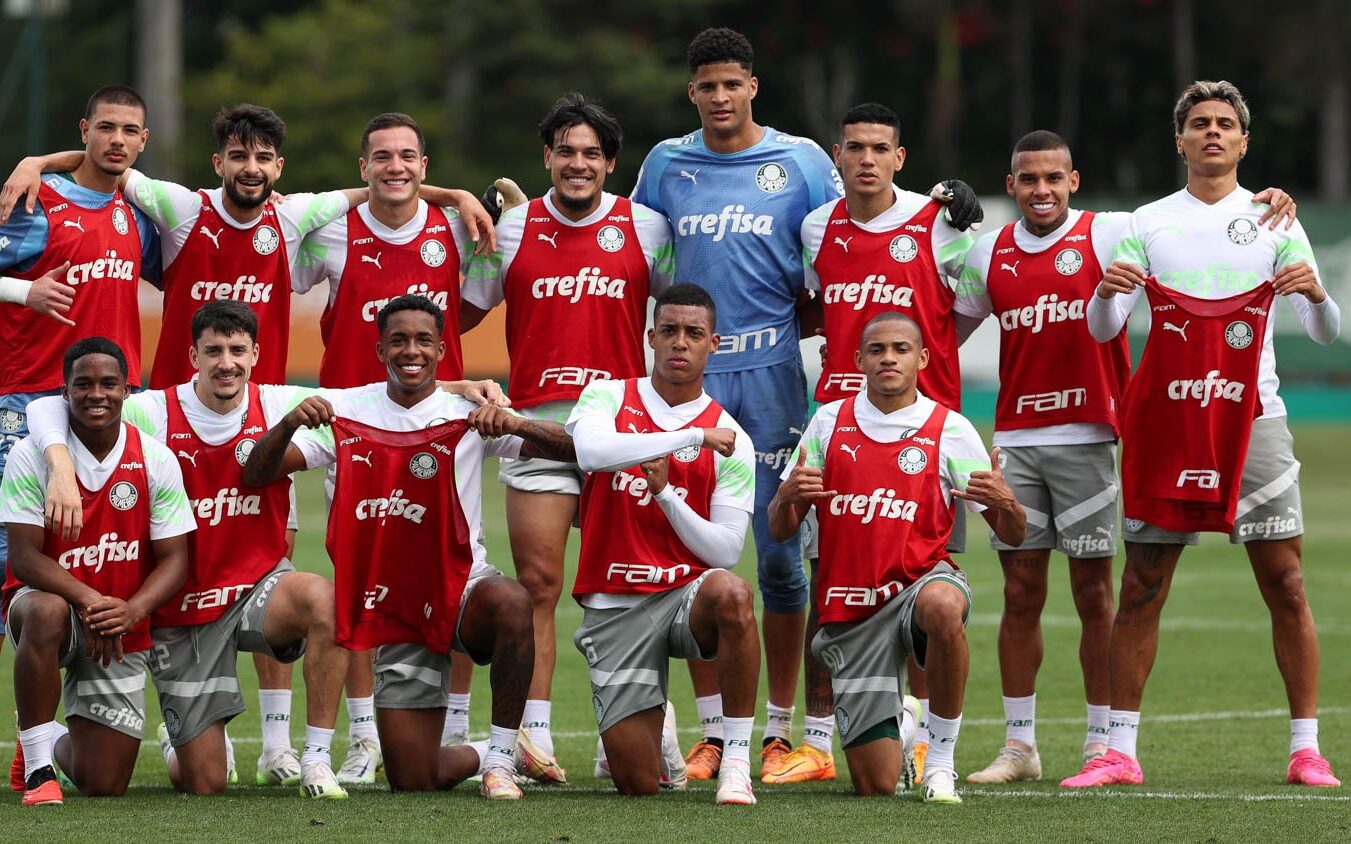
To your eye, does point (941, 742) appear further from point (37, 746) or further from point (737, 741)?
point (37, 746)

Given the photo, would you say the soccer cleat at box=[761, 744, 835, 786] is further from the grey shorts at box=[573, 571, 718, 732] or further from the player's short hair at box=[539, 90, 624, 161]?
the player's short hair at box=[539, 90, 624, 161]

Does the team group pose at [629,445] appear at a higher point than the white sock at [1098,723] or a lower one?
higher

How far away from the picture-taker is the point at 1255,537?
773cm

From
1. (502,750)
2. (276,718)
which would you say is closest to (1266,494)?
(502,750)

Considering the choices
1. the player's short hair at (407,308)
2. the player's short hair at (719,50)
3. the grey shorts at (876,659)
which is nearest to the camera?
the grey shorts at (876,659)

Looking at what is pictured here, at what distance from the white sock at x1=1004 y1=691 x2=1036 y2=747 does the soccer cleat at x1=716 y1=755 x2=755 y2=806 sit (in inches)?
53.2

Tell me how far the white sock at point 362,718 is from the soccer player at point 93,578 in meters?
0.85

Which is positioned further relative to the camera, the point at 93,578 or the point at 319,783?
the point at 93,578

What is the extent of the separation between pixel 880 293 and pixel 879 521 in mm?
1141

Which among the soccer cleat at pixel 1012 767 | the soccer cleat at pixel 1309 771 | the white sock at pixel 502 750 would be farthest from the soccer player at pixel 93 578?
the soccer cleat at pixel 1309 771

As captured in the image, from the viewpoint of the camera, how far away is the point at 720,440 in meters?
7.12

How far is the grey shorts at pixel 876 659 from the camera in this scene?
23.7 feet

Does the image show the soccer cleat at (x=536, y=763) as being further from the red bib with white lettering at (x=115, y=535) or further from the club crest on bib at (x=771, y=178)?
the club crest on bib at (x=771, y=178)

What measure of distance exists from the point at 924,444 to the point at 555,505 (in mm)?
1576
